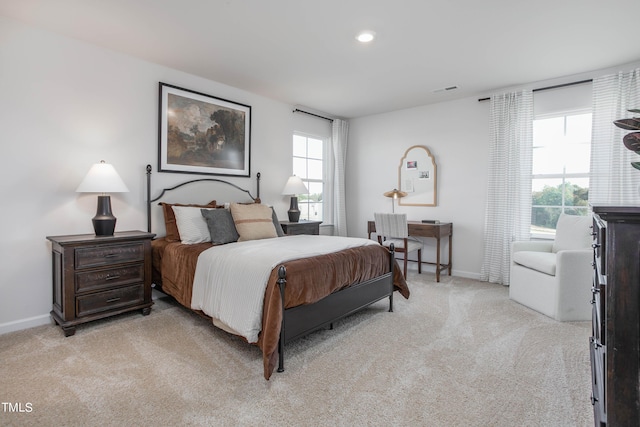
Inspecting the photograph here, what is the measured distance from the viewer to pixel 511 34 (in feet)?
9.33

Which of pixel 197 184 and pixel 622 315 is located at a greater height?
pixel 197 184

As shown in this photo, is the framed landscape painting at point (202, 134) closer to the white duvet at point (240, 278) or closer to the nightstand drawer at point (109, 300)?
the nightstand drawer at point (109, 300)

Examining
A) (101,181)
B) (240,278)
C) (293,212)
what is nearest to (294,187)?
(293,212)

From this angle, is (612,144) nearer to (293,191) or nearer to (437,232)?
(437,232)

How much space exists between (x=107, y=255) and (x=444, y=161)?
4.31 metres

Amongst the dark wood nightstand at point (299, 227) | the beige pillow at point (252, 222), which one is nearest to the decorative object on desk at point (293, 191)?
the dark wood nightstand at point (299, 227)

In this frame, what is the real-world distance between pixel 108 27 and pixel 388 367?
342 centimetres

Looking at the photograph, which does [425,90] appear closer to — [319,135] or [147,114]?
[319,135]

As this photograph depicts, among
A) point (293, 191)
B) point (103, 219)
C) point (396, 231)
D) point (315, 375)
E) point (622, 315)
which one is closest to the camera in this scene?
point (622, 315)

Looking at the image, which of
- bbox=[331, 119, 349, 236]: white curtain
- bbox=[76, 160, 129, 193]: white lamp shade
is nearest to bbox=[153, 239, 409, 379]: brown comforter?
bbox=[76, 160, 129, 193]: white lamp shade

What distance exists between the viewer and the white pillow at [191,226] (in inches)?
127

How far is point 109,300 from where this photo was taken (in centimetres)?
282

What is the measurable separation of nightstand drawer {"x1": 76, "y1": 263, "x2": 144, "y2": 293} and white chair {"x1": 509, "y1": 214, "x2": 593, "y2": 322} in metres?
3.78

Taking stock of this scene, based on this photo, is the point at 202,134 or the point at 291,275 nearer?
the point at 291,275
